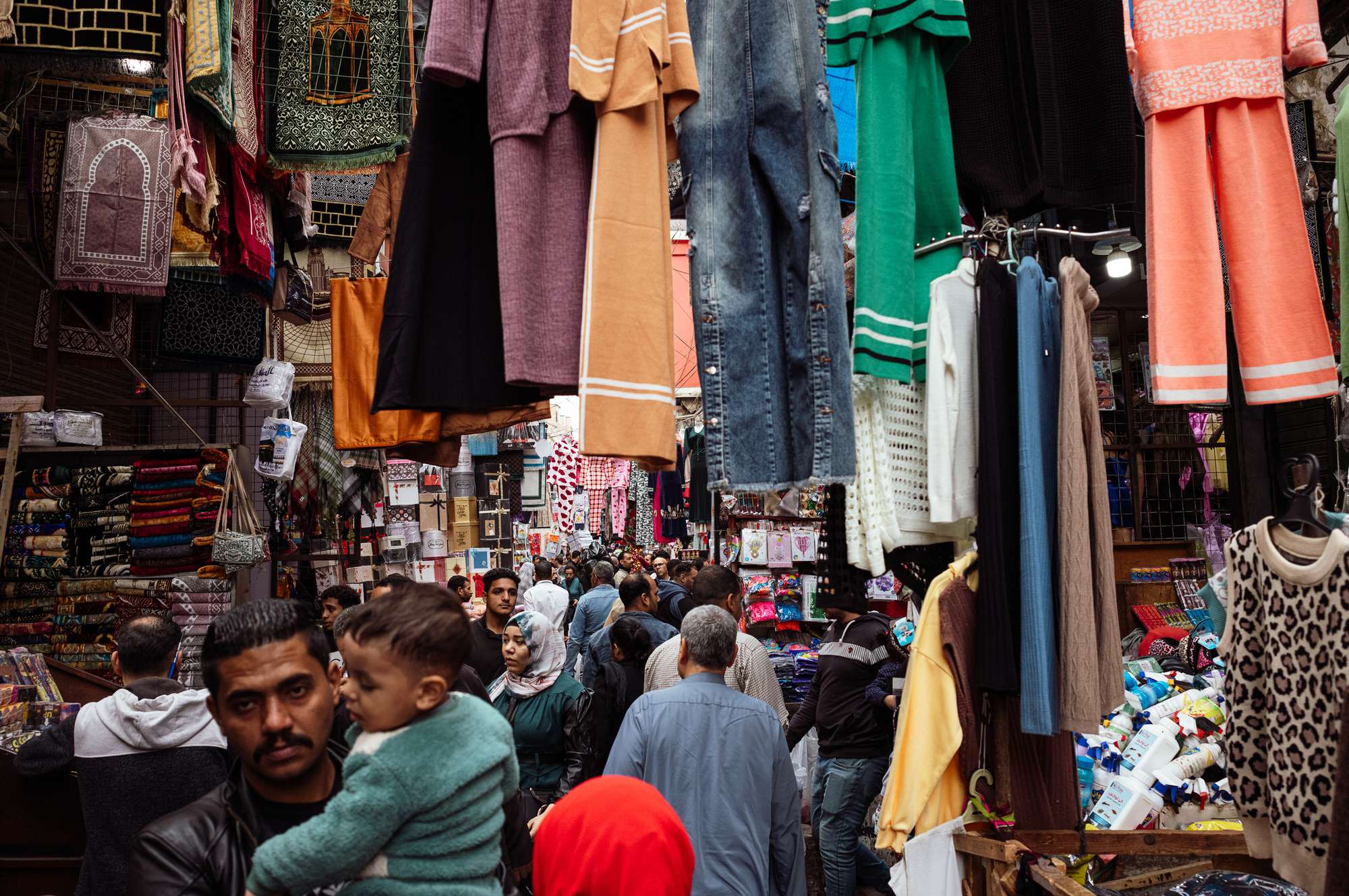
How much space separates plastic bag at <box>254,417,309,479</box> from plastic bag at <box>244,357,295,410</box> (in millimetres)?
436

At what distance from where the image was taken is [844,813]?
5.82 meters

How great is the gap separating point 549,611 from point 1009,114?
4513 mm

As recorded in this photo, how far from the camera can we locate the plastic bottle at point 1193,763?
391cm

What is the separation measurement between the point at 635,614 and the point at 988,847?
3634mm

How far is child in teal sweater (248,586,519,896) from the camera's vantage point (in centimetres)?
162

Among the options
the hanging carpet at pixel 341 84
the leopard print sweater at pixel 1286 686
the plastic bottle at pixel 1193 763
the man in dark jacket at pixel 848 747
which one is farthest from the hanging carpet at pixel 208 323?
the leopard print sweater at pixel 1286 686

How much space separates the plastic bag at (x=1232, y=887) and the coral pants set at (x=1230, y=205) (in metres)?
1.29

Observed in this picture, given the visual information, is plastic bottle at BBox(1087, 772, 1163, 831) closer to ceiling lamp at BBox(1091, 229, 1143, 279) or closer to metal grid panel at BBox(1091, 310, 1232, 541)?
ceiling lamp at BBox(1091, 229, 1143, 279)

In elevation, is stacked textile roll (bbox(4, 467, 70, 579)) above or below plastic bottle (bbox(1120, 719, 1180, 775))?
above

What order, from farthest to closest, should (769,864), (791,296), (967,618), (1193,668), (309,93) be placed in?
1. (1193,668)
2. (309,93)
3. (769,864)
4. (967,618)
5. (791,296)

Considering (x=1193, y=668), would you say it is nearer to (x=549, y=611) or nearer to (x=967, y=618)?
(x=967, y=618)

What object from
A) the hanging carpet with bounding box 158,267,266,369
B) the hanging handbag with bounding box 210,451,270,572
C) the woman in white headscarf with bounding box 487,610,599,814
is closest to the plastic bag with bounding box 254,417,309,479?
the hanging carpet with bounding box 158,267,266,369

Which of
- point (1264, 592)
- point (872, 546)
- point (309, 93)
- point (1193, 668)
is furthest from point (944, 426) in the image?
point (309, 93)

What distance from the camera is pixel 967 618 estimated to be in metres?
3.34
